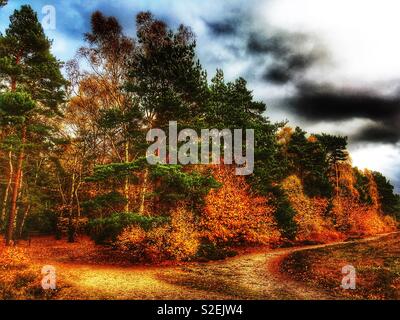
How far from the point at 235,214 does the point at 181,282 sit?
1043 cm

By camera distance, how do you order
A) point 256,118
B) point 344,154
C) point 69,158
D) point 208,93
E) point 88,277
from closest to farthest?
point 88,277 < point 208,93 < point 69,158 < point 256,118 < point 344,154

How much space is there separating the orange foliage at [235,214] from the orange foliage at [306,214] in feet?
18.2

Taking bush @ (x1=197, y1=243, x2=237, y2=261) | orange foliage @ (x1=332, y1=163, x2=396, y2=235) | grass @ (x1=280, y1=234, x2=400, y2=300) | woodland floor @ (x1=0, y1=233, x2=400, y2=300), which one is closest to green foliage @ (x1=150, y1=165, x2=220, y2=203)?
bush @ (x1=197, y1=243, x2=237, y2=261)

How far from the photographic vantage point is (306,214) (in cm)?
3177

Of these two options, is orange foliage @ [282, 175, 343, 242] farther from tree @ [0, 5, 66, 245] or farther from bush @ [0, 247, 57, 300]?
bush @ [0, 247, 57, 300]

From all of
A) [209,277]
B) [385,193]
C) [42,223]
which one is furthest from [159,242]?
[385,193]

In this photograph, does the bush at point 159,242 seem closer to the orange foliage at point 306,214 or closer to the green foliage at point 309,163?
the orange foliage at point 306,214

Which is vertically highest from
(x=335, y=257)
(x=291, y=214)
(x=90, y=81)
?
(x=90, y=81)

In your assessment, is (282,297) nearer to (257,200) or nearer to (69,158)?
(257,200)

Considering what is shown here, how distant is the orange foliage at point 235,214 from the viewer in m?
22.0

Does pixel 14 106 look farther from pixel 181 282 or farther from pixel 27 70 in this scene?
pixel 181 282

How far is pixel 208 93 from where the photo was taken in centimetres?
1962

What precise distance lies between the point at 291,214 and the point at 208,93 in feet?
47.4
